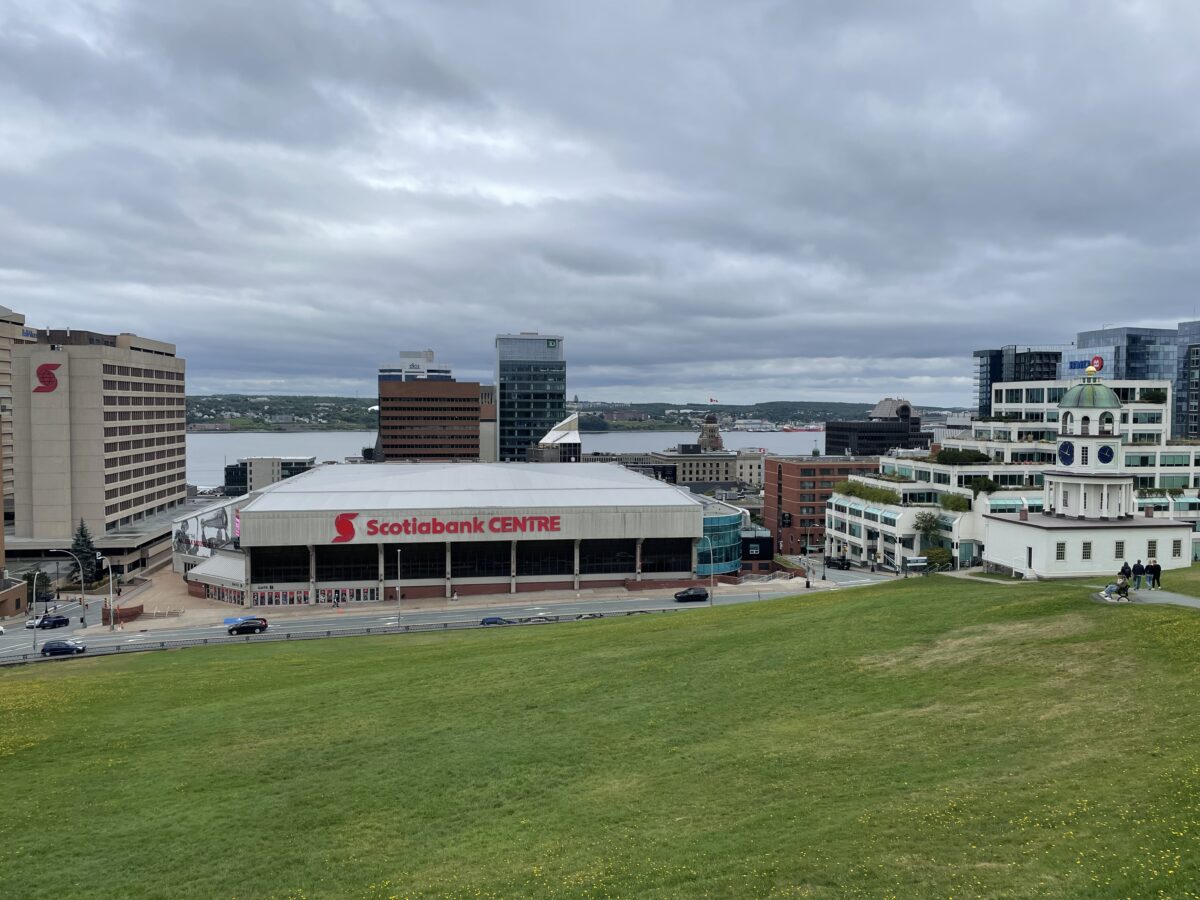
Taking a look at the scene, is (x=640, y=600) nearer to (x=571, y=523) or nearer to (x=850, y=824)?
(x=571, y=523)

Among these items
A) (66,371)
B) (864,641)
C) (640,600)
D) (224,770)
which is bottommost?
(640,600)

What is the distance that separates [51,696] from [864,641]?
39172mm

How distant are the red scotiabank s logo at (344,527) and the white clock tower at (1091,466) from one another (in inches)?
2616

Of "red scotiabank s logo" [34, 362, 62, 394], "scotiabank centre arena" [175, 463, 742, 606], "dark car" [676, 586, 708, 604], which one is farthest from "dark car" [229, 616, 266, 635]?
"red scotiabank s logo" [34, 362, 62, 394]

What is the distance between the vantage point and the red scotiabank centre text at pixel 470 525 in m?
91.1

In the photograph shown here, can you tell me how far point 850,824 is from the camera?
65.7 ft

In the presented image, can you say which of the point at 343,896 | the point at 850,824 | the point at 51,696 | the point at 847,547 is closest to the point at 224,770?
the point at 343,896

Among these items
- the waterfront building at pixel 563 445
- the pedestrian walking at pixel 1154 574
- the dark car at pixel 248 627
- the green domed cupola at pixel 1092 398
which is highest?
the green domed cupola at pixel 1092 398

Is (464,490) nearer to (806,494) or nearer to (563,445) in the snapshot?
(806,494)

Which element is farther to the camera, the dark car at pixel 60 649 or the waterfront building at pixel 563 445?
the waterfront building at pixel 563 445

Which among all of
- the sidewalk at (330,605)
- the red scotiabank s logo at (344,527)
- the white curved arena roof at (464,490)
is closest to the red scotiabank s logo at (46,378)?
the white curved arena roof at (464,490)

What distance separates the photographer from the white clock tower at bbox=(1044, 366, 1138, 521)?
55.8 meters

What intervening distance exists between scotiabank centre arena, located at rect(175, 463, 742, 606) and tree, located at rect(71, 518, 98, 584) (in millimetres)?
11632

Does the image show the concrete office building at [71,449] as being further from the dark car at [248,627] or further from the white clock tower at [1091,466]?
the white clock tower at [1091,466]
